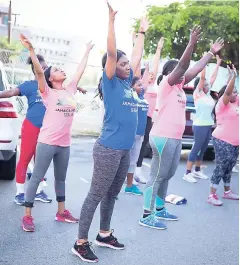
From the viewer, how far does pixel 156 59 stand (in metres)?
6.06

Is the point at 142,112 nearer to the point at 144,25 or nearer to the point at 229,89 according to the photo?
the point at 229,89

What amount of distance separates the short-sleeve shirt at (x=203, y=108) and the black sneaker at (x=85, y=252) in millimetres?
4238

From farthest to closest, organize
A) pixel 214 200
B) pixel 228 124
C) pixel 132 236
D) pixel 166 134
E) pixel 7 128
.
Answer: pixel 214 200, pixel 228 124, pixel 7 128, pixel 166 134, pixel 132 236

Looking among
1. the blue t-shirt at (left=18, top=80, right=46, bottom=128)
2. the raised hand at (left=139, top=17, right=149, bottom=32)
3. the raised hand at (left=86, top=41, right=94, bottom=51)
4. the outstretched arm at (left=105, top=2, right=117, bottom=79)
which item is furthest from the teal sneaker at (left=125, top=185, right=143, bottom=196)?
the outstretched arm at (left=105, top=2, right=117, bottom=79)

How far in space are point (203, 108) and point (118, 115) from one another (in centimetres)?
419

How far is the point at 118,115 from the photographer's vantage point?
3.81 meters

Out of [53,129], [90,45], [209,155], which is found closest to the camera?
[53,129]

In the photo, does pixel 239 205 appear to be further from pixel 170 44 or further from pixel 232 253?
pixel 170 44

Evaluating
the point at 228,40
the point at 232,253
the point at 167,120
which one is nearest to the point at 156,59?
the point at 167,120

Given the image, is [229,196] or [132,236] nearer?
[132,236]

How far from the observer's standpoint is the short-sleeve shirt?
7.72 metres

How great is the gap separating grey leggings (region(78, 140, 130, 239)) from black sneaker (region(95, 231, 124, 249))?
1.13 ft

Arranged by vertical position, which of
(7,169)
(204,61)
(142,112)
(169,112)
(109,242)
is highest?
(204,61)

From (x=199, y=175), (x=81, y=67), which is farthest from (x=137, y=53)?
(x=199, y=175)
